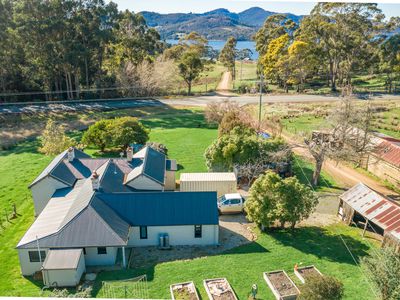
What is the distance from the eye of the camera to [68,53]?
55781 mm

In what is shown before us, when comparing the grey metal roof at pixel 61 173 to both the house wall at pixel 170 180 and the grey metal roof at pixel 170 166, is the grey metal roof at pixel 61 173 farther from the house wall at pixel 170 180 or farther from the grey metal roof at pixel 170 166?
the grey metal roof at pixel 170 166

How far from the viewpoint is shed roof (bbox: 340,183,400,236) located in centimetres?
2219

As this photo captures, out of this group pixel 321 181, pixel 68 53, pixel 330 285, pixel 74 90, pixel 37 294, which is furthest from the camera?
pixel 74 90

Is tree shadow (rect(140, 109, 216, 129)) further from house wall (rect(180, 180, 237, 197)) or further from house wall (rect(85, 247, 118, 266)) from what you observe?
house wall (rect(85, 247, 118, 266))

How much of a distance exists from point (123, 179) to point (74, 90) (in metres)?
45.4

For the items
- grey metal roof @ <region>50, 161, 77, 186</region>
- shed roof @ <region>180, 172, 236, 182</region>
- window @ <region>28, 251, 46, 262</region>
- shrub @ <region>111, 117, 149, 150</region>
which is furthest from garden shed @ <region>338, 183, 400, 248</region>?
shrub @ <region>111, 117, 149, 150</region>

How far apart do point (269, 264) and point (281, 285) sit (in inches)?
85.9

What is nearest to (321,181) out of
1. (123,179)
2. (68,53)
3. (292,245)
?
(292,245)

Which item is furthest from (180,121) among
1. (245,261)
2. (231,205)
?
(245,261)

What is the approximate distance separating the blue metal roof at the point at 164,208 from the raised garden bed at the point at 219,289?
492 centimetres

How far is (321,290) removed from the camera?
1475cm

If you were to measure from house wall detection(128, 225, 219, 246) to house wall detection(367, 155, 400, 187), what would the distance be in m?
18.4

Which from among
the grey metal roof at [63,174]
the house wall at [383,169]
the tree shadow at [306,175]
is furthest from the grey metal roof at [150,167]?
the house wall at [383,169]

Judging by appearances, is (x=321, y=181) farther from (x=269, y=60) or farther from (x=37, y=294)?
(x=269, y=60)
